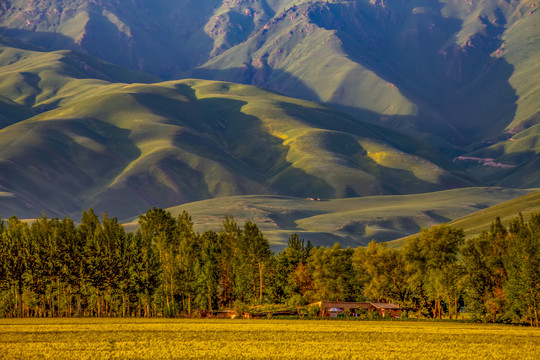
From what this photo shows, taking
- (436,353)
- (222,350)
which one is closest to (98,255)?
(222,350)

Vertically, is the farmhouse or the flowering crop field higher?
the farmhouse

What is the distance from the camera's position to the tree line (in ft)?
462

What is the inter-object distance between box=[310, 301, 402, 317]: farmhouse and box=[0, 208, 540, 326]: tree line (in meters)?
6.22

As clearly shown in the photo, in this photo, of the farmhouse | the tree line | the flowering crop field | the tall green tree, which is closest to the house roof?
the farmhouse

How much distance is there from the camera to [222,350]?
3312 inches

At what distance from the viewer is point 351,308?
155000 mm

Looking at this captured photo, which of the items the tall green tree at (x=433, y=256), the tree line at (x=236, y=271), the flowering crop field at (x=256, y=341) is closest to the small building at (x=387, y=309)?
the tree line at (x=236, y=271)

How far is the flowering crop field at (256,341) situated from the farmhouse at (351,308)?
3525cm

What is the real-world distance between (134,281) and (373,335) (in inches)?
2216

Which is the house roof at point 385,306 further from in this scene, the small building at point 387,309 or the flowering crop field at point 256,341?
the flowering crop field at point 256,341

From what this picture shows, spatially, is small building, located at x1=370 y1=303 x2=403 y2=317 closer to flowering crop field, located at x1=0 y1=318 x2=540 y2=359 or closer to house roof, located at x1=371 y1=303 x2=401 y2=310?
house roof, located at x1=371 y1=303 x2=401 y2=310

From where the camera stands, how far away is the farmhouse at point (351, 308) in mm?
152375

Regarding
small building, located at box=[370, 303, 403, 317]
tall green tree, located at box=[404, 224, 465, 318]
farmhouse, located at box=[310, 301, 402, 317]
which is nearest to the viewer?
farmhouse, located at box=[310, 301, 402, 317]

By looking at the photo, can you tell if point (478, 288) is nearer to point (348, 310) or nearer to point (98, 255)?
point (348, 310)
